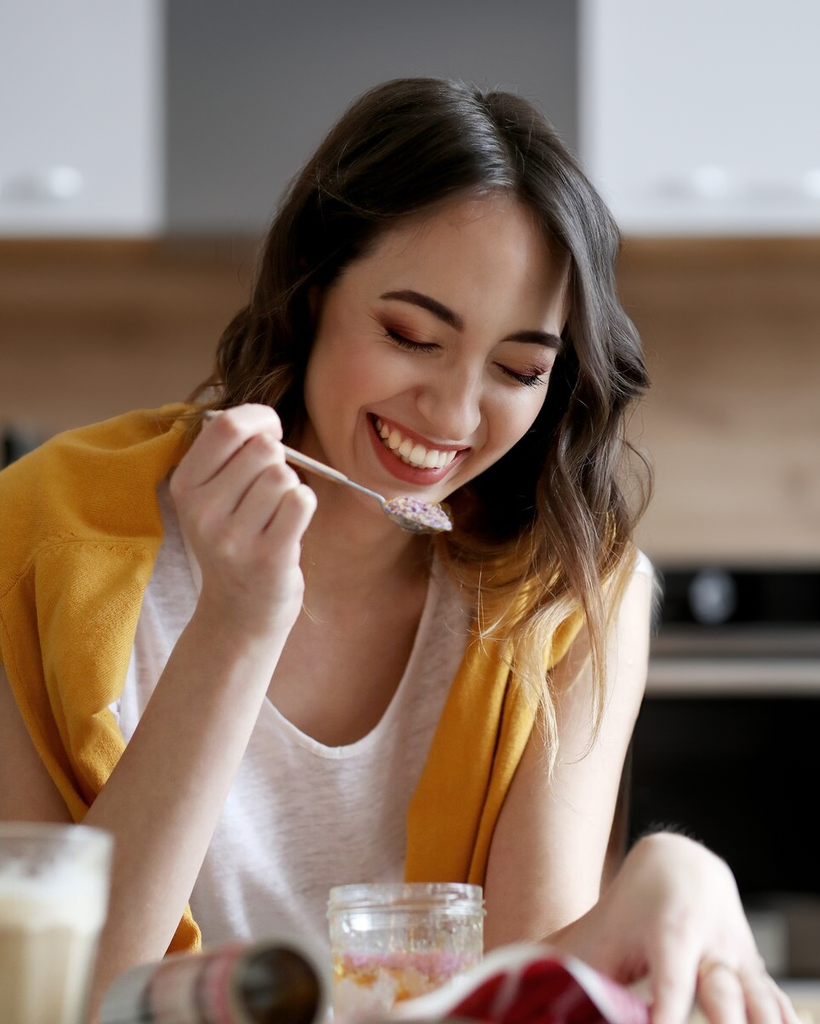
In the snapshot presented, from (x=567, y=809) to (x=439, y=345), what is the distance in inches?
16.1

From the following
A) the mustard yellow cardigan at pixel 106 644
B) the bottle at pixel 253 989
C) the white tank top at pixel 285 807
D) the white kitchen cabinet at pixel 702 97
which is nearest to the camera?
the bottle at pixel 253 989

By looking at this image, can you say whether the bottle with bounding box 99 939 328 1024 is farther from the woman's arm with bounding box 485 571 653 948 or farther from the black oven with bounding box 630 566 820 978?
the black oven with bounding box 630 566 820 978

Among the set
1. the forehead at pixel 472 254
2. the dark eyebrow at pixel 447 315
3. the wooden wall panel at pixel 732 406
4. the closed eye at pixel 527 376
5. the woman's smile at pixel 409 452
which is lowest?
the wooden wall panel at pixel 732 406

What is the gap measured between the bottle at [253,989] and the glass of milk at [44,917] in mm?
50

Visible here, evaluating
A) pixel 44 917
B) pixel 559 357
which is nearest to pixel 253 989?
pixel 44 917

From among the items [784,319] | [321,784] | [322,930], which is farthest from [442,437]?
[784,319]

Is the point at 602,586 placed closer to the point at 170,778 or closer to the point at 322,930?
the point at 322,930

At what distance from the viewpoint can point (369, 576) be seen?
4.25 ft

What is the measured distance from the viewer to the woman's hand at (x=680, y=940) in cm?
56

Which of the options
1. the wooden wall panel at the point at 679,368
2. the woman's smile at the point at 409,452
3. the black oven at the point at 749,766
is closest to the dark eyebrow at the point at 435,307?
the woman's smile at the point at 409,452

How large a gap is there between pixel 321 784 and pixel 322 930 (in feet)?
0.44

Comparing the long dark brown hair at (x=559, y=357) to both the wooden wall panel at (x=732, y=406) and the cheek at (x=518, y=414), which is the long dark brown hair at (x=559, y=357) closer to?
the cheek at (x=518, y=414)

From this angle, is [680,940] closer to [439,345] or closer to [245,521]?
[245,521]

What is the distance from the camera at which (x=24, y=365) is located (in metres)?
2.65
